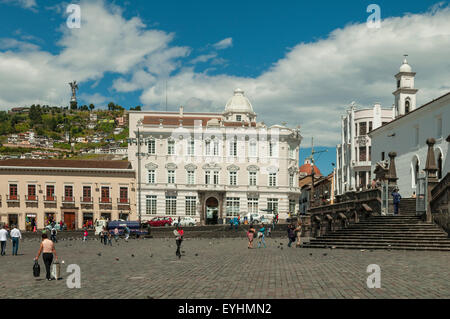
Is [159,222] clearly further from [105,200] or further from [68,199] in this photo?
[68,199]

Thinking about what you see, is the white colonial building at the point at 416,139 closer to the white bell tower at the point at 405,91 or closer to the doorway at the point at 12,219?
the white bell tower at the point at 405,91

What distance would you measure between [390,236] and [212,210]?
4347 centimetres

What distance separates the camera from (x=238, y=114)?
7638 centimetres

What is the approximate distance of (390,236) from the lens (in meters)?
25.7

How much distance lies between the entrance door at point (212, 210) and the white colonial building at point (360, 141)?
1611 centimetres

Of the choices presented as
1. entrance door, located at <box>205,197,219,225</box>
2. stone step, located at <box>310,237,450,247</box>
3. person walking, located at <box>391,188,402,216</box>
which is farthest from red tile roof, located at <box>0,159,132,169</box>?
person walking, located at <box>391,188,402,216</box>

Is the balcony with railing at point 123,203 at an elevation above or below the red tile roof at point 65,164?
below

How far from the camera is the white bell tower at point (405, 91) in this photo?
58.4m

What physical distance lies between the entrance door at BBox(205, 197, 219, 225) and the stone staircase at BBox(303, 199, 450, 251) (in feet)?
129

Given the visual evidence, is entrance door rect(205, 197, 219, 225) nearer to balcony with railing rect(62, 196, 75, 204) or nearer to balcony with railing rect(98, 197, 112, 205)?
balcony with railing rect(98, 197, 112, 205)

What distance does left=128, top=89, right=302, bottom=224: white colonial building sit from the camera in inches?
2653

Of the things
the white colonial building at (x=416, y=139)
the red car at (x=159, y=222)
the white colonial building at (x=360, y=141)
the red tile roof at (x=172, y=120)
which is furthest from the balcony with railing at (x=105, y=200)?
the white colonial building at (x=416, y=139)

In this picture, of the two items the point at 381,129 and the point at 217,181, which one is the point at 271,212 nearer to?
the point at 217,181
